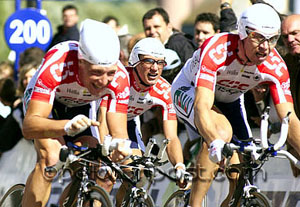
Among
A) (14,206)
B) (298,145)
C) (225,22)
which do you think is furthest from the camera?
(225,22)

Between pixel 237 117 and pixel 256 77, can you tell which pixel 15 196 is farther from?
pixel 256 77

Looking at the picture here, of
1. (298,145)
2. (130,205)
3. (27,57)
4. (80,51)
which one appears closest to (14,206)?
(130,205)

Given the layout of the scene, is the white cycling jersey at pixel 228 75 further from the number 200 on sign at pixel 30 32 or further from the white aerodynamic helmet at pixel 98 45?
the number 200 on sign at pixel 30 32

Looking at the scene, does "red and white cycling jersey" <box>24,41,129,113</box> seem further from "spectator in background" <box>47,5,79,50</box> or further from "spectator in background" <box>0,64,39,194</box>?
"spectator in background" <box>47,5,79,50</box>

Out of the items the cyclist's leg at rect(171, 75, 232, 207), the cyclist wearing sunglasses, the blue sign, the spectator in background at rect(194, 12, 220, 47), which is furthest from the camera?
the blue sign

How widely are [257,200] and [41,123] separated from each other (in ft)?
6.71

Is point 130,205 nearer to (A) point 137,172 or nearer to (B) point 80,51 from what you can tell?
(A) point 137,172

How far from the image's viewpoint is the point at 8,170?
13.2 meters

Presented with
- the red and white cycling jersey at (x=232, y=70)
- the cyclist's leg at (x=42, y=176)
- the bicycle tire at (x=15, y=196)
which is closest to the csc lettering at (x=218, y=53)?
the red and white cycling jersey at (x=232, y=70)

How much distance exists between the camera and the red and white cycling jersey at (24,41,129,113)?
8.30 m

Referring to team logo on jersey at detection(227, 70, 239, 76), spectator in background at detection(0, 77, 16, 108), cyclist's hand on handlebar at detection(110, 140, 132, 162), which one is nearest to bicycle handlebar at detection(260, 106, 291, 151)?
cyclist's hand on handlebar at detection(110, 140, 132, 162)

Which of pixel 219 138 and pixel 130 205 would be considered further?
pixel 130 205

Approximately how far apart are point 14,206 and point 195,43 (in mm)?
3530

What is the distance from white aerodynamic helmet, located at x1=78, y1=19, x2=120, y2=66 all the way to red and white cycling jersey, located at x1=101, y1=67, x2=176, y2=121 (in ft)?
6.92
